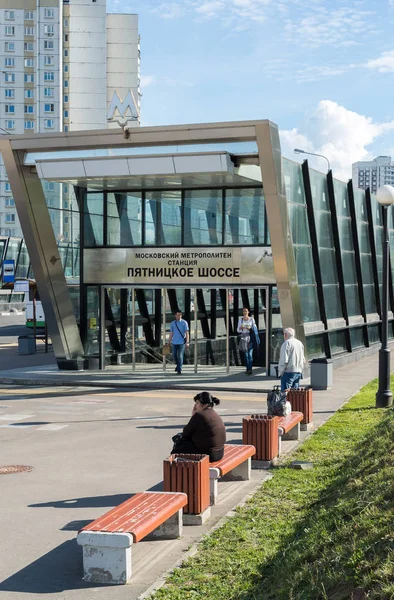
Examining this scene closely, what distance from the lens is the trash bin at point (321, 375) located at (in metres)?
22.0

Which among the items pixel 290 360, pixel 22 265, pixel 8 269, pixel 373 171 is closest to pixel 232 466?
pixel 290 360

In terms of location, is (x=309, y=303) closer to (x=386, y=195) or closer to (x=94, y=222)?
(x=94, y=222)

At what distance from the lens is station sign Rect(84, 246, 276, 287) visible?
83.0 feet

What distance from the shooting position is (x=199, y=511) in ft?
31.2

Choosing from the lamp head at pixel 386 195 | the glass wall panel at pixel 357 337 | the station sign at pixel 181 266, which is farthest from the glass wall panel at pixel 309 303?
the lamp head at pixel 386 195

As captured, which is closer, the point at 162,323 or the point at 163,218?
the point at 163,218

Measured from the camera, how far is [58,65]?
401 ft

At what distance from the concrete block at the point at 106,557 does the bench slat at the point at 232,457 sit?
9.88 ft

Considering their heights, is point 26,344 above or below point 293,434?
above

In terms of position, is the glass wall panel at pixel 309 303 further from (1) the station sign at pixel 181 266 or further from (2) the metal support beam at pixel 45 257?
(2) the metal support beam at pixel 45 257

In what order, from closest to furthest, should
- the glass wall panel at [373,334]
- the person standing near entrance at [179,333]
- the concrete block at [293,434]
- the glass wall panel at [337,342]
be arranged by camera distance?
1. the concrete block at [293,434]
2. the person standing near entrance at [179,333]
3. the glass wall panel at [337,342]
4. the glass wall panel at [373,334]

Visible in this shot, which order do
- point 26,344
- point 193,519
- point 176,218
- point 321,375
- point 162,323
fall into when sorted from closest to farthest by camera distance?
point 193,519 → point 321,375 → point 176,218 → point 162,323 → point 26,344

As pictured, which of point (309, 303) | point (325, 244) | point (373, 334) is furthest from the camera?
point (373, 334)

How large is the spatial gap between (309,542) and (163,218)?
20.2m
